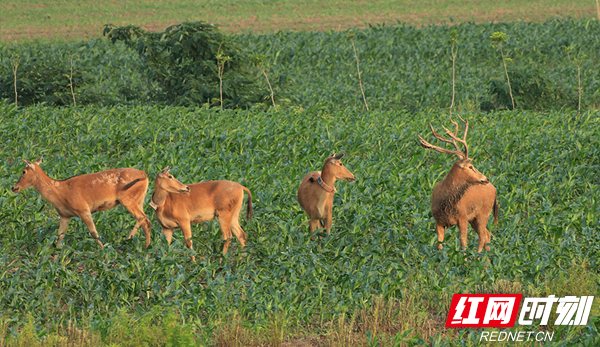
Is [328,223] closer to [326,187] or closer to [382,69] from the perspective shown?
[326,187]

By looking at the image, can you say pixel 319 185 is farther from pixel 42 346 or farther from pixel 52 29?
pixel 52 29

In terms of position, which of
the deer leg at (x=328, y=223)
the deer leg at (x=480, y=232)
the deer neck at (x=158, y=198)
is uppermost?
the deer neck at (x=158, y=198)

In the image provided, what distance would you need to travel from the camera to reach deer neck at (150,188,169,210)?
833 cm

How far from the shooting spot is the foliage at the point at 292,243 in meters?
7.81

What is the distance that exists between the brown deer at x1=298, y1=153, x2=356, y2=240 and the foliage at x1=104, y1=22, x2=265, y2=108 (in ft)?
37.8

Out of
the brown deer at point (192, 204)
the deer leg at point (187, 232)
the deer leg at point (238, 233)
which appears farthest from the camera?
the deer leg at point (238, 233)

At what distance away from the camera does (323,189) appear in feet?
29.1

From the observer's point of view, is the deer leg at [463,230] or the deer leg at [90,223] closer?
Result: the deer leg at [463,230]

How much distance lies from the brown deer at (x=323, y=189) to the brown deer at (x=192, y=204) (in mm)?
789

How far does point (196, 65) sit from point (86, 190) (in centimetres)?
1292

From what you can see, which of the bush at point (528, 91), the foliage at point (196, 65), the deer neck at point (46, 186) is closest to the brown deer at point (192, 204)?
the deer neck at point (46, 186)

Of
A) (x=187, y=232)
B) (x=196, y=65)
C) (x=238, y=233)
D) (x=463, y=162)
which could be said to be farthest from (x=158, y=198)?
(x=196, y=65)

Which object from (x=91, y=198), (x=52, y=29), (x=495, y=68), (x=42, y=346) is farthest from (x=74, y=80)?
(x=52, y=29)

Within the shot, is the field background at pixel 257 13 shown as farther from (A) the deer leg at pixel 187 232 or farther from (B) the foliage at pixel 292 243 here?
(A) the deer leg at pixel 187 232
